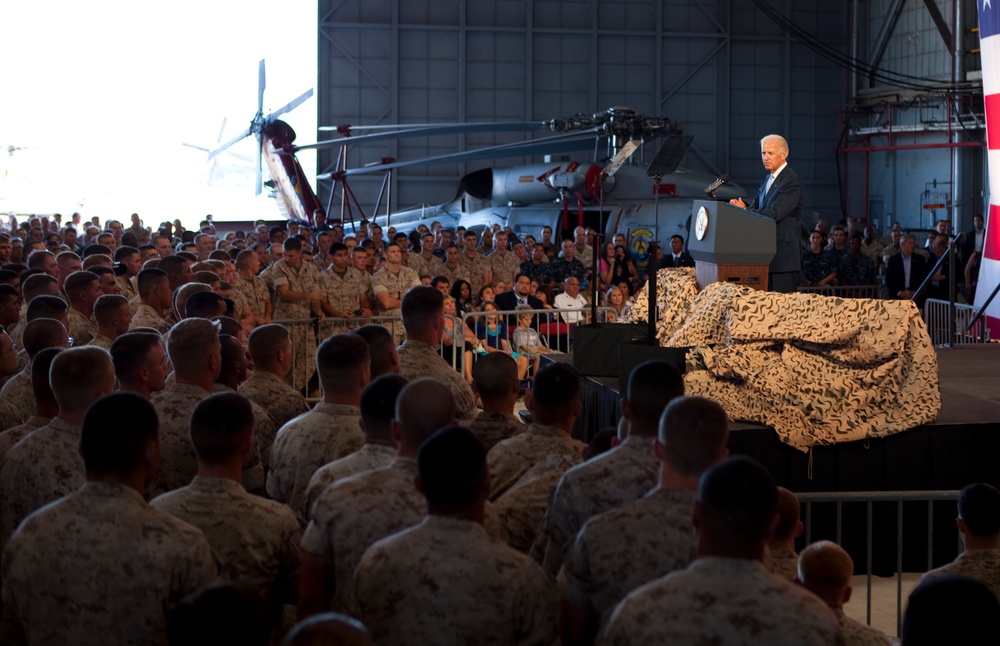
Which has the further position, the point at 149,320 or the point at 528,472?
the point at 149,320

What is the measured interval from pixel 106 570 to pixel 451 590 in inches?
33.0

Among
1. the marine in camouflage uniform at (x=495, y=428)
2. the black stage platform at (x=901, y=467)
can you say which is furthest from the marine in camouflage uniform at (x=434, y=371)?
the black stage platform at (x=901, y=467)

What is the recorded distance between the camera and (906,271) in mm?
13344

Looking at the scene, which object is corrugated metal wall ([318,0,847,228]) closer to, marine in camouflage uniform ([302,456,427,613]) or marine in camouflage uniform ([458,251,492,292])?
marine in camouflage uniform ([458,251,492,292])

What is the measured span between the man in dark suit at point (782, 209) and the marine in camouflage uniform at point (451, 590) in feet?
15.6

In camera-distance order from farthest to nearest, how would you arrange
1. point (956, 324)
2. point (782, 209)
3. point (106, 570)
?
point (956, 324)
point (782, 209)
point (106, 570)

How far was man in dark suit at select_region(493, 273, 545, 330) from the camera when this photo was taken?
34.1 ft

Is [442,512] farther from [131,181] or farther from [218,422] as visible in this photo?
[131,181]

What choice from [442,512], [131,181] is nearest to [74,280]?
[442,512]

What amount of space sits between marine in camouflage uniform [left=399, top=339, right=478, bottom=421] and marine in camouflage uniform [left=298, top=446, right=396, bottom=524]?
130 centimetres

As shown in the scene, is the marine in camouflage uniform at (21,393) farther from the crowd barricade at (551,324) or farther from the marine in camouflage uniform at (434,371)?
the crowd barricade at (551,324)

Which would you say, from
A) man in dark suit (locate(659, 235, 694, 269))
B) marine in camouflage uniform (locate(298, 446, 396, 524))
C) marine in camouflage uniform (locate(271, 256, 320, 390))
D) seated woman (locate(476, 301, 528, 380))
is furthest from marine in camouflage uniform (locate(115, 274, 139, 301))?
man in dark suit (locate(659, 235, 694, 269))

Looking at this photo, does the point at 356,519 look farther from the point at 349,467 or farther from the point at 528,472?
the point at 528,472

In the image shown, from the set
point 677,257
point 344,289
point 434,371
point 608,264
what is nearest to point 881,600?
point 434,371
